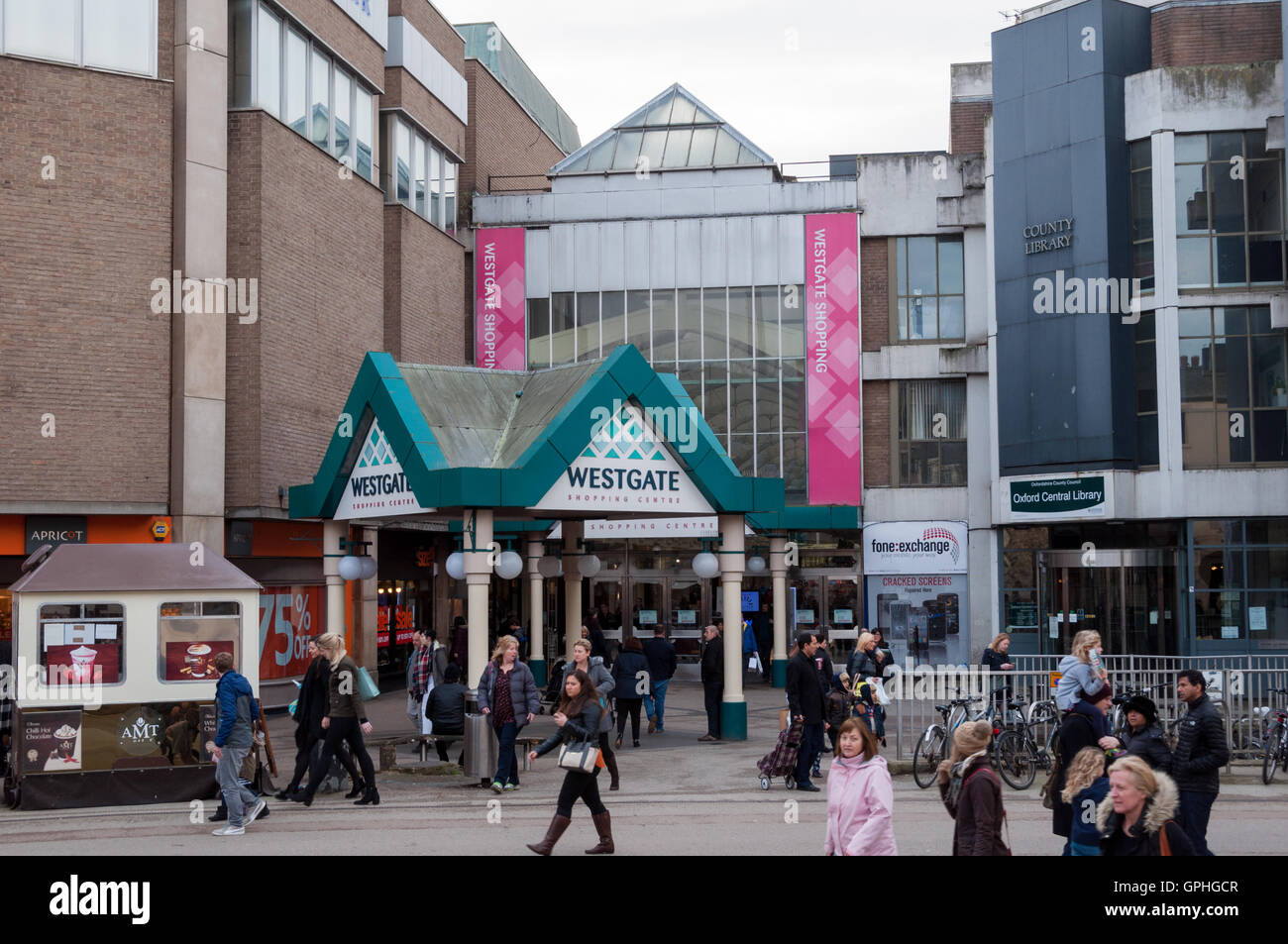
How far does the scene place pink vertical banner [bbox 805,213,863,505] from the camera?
3688 centimetres

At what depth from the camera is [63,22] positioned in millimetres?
24234

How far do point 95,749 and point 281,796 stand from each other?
208 cm

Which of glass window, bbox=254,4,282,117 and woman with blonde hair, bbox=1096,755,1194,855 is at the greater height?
glass window, bbox=254,4,282,117

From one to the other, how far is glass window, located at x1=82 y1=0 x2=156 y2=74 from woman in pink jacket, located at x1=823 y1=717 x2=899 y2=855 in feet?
70.9

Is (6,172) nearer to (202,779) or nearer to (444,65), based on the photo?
(202,779)

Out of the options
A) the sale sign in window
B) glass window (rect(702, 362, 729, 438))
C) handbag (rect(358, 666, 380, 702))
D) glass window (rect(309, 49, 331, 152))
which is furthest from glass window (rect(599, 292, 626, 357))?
handbag (rect(358, 666, 380, 702))

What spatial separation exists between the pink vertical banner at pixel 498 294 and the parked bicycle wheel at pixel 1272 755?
2543 centimetres

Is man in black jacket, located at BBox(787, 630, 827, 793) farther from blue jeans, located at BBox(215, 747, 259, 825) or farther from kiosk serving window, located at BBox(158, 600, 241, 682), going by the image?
kiosk serving window, located at BBox(158, 600, 241, 682)

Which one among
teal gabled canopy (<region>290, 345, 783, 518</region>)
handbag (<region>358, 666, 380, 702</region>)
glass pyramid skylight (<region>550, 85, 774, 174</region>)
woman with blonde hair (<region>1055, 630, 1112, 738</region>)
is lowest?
handbag (<region>358, 666, 380, 702</region>)

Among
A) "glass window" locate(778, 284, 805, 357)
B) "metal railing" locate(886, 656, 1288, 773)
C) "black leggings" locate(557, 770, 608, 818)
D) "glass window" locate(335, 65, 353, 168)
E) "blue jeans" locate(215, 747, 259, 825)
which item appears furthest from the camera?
"glass window" locate(778, 284, 805, 357)

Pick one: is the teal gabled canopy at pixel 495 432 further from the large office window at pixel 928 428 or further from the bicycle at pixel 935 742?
the large office window at pixel 928 428

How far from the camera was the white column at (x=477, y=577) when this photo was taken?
18453 millimetres

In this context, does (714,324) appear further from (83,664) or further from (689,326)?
(83,664)

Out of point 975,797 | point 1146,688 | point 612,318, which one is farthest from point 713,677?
point 612,318
